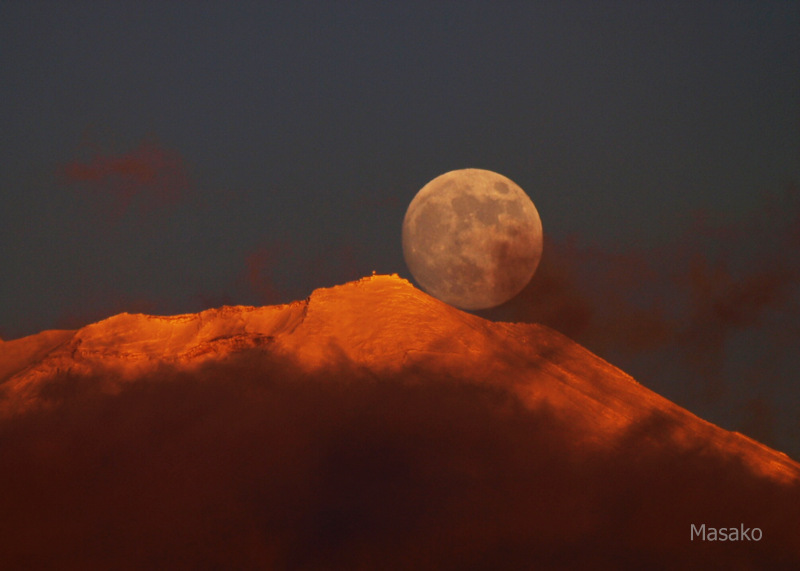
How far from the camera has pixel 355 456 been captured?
18719 millimetres

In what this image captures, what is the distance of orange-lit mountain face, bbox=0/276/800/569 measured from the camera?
1661cm

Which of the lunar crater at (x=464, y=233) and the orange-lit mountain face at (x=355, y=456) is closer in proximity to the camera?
the orange-lit mountain face at (x=355, y=456)

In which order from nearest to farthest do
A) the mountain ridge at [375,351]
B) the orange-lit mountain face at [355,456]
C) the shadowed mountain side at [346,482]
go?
the shadowed mountain side at [346,482] < the orange-lit mountain face at [355,456] < the mountain ridge at [375,351]

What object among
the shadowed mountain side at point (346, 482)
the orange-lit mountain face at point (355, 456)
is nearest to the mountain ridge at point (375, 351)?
the orange-lit mountain face at point (355, 456)

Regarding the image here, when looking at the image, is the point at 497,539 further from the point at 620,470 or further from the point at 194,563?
the point at 194,563

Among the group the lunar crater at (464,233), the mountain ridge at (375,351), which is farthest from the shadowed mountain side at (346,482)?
the lunar crater at (464,233)

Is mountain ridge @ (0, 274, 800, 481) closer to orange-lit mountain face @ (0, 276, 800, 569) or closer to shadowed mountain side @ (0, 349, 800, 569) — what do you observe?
orange-lit mountain face @ (0, 276, 800, 569)

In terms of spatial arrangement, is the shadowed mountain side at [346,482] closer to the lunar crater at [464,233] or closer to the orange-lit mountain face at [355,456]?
the orange-lit mountain face at [355,456]

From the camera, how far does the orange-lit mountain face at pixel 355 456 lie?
654 inches

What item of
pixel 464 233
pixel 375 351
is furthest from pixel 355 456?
pixel 464 233

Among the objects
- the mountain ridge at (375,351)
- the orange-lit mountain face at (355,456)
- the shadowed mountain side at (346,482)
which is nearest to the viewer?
the shadowed mountain side at (346,482)

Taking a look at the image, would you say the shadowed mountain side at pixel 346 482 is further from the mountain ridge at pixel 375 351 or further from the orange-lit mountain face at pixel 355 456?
the mountain ridge at pixel 375 351

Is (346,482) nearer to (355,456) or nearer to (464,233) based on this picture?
(355,456)

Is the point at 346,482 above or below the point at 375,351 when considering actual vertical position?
below
